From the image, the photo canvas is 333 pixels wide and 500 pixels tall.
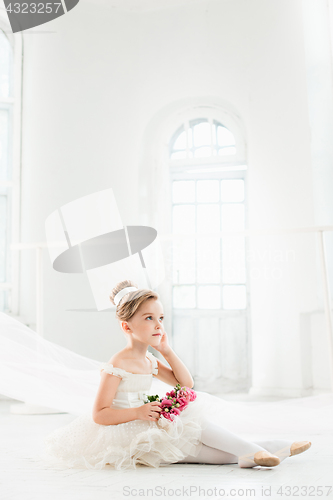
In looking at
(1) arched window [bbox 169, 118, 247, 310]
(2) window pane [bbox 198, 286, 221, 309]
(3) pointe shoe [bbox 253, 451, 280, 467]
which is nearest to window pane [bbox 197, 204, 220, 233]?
(1) arched window [bbox 169, 118, 247, 310]

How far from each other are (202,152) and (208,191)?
1.09ft

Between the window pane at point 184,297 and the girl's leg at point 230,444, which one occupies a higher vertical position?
the window pane at point 184,297

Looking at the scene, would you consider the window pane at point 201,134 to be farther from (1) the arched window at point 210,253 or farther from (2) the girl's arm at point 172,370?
(2) the girl's arm at point 172,370

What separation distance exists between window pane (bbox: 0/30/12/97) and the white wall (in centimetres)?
14

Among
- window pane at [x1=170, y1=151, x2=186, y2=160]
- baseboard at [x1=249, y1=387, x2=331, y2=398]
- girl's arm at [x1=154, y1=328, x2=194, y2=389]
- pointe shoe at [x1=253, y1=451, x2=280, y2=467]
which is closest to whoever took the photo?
pointe shoe at [x1=253, y1=451, x2=280, y2=467]

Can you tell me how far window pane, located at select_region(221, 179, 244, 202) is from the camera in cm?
388

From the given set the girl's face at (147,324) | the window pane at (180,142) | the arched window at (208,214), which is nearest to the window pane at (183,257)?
the arched window at (208,214)

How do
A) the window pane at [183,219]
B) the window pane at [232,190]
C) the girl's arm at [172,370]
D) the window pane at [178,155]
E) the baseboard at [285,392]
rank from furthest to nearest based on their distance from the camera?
the window pane at [178,155] → the window pane at [183,219] → the window pane at [232,190] → the baseboard at [285,392] → the girl's arm at [172,370]

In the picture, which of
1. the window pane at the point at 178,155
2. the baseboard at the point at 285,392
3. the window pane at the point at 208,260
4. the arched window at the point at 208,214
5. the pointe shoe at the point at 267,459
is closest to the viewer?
the pointe shoe at the point at 267,459

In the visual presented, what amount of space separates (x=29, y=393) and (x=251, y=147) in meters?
2.48

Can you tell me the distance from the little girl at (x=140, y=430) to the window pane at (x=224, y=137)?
253 centimetres

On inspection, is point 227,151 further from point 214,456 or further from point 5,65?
point 214,456

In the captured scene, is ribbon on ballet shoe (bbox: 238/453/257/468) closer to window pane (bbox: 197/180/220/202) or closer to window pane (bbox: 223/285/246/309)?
window pane (bbox: 223/285/246/309)

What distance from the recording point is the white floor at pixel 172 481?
50.6 inches
